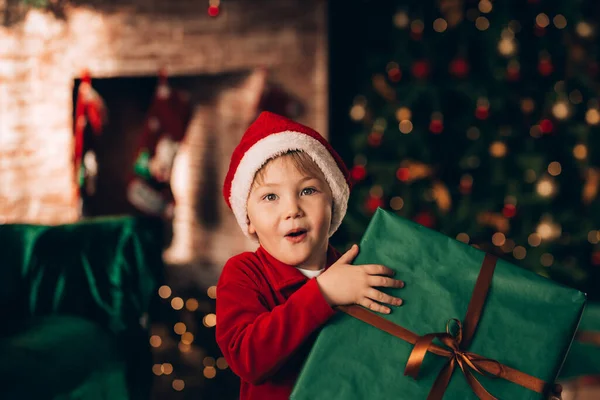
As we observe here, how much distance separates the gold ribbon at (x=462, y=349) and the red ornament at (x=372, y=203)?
6.86 ft

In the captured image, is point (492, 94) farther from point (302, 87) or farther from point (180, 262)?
point (180, 262)

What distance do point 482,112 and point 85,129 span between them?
2121 millimetres

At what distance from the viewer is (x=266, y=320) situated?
2.73 ft

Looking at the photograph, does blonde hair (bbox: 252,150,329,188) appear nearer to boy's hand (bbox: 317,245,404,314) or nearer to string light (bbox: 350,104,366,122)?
boy's hand (bbox: 317,245,404,314)

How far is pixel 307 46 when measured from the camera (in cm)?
305

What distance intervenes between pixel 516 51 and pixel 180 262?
213cm

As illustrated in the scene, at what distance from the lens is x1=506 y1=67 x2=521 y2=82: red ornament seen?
302 centimetres

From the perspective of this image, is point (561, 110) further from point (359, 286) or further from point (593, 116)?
point (359, 286)

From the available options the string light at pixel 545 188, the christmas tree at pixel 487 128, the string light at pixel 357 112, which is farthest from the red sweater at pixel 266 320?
the string light at pixel 545 188

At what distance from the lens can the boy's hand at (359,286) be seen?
2.72ft

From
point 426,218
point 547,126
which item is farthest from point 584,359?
point 547,126

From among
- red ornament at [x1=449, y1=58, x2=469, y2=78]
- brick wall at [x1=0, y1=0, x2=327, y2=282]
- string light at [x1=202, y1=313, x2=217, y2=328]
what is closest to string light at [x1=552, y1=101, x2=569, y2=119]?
red ornament at [x1=449, y1=58, x2=469, y2=78]

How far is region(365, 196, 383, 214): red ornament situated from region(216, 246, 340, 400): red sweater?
201cm

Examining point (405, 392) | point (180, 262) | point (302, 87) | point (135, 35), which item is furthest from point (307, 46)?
point (405, 392)
